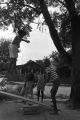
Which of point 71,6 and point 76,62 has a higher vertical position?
point 71,6

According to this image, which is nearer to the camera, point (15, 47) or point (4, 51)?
point (15, 47)

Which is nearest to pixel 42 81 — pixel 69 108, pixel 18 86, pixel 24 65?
pixel 18 86

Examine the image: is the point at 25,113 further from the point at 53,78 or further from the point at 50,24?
the point at 50,24

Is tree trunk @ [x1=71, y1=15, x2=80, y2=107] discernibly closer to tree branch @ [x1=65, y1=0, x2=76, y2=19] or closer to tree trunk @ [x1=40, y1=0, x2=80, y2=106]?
tree trunk @ [x1=40, y1=0, x2=80, y2=106]

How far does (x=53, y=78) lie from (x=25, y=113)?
1.65 m

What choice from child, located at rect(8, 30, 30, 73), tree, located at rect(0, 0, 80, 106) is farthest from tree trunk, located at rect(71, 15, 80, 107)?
child, located at rect(8, 30, 30, 73)

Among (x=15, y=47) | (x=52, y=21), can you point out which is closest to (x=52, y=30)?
(x=52, y=21)

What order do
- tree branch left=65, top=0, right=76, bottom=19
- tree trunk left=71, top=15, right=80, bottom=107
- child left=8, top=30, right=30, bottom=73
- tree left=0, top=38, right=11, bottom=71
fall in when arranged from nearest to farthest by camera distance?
1. tree trunk left=71, top=15, right=80, bottom=107
2. tree branch left=65, top=0, right=76, bottom=19
3. child left=8, top=30, right=30, bottom=73
4. tree left=0, top=38, right=11, bottom=71

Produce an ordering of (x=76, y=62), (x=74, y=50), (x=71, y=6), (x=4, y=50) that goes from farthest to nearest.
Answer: (x=4, y=50)
(x=71, y=6)
(x=74, y=50)
(x=76, y=62)

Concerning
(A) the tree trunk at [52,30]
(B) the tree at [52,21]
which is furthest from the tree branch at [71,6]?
(A) the tree trunk at [52,30]

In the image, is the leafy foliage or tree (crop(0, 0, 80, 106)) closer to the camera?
tree (crop(0, 0, 80, 106))

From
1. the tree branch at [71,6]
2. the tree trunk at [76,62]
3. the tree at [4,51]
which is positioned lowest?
the tree trunk at [76,62]

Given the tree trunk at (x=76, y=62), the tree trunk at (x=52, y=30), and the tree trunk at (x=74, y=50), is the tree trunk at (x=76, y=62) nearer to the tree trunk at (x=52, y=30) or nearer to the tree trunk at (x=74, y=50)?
the tree trunk at (x=74, y=50)

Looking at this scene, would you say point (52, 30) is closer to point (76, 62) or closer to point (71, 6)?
point (71, 6)
